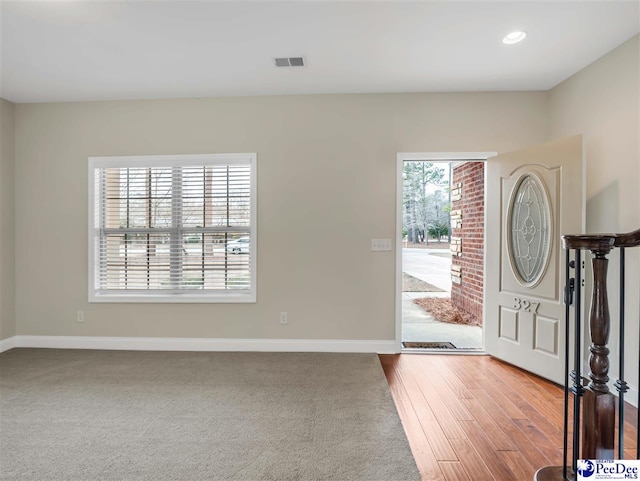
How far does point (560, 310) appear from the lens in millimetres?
2703

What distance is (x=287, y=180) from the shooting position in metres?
3.44

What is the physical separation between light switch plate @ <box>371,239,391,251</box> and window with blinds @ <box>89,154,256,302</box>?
1287 millimetres

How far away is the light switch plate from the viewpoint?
11.1 ft

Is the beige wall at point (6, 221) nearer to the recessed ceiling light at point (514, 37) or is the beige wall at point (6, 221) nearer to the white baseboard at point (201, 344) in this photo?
the white baseboard at point (201, 344)

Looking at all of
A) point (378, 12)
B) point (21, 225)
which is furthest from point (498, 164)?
point (21, 225)

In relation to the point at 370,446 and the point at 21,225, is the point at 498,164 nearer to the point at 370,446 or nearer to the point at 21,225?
the point at 370,446

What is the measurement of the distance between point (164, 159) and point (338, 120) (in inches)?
74.6

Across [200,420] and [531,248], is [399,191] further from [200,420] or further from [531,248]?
[200,420]

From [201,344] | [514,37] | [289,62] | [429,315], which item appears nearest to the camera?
[514,37]
